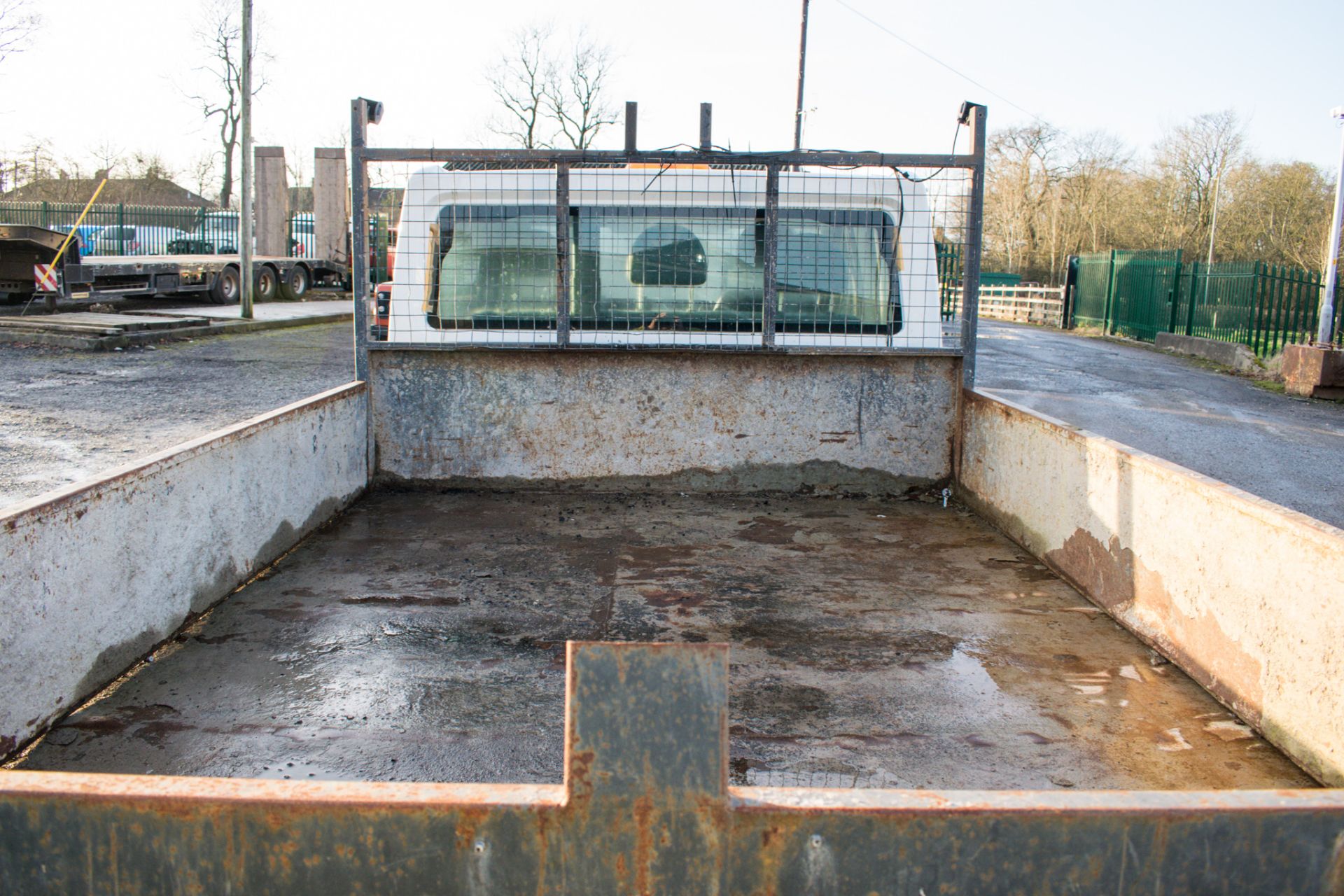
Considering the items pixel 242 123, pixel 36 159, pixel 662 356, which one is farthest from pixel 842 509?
pixel 36 159

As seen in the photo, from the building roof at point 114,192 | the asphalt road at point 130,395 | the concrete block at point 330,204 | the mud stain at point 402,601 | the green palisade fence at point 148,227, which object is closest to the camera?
the mud stain at point 402,601

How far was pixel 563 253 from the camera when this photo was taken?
232 inches

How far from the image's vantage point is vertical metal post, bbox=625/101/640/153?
18.7ft

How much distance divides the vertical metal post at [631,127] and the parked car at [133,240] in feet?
77.2

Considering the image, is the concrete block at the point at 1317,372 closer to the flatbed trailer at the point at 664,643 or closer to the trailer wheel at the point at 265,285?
the flatbed trailer at the point at 664,643

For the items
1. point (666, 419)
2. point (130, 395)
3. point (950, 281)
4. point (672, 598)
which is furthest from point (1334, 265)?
point (130, 395)

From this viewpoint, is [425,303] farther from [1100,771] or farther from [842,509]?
[1100,771]

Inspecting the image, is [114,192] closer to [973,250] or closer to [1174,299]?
[1174,299]

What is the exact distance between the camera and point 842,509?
Answer: 5.82m

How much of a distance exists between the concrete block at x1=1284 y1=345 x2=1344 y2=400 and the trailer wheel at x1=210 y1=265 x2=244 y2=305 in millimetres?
17353

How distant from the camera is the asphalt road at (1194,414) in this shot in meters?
7.87

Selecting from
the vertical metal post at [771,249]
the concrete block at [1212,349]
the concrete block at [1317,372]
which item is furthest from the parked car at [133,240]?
the concrete block at [1317,372]

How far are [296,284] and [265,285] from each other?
98cm

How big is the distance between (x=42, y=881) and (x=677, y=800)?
3.44 ft
